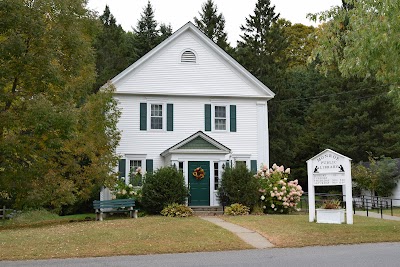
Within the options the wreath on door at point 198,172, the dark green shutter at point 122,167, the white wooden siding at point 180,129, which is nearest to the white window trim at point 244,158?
the white wooden siding at point 180,129

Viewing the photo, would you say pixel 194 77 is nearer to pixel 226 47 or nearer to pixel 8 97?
pixel 8 97

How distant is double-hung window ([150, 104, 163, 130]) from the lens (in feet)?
82.2

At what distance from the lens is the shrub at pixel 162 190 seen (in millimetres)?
21359

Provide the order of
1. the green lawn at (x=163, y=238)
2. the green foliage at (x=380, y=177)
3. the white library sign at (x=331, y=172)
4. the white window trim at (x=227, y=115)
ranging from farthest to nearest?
1. the green foliage at (x=380, y=177)
2. the white window trim at (x=227, y=115)
3. the white library sign at (x=331, y=172)
4. the green lawn at (x=163, y=238)

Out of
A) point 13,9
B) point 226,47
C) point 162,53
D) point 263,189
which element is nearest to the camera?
point 13,9

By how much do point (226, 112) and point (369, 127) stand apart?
62.7 ft

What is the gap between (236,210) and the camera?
69.9 ft

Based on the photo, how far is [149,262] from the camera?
33.6 feet

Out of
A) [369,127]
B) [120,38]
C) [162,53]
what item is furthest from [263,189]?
[120,38]

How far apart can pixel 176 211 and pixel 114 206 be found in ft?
8.54

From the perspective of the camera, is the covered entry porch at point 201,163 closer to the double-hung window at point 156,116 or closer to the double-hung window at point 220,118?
the double-hung window at point 156,116

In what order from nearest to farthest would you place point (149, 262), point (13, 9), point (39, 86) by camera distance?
point (149, 262) → point (13, 9) → point (39, 86)

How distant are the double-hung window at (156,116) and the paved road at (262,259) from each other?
45.8 feet

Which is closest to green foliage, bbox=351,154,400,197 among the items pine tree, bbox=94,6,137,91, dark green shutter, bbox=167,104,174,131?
dark green shutter, bbox=167,104,174,131
